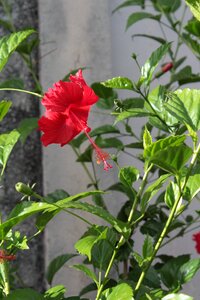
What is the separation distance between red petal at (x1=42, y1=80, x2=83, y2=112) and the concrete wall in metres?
1.05

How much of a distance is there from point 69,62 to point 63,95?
3.63 ft

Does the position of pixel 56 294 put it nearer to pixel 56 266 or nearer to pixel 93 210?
pixel 93 210

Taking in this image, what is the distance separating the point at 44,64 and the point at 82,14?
0.20m

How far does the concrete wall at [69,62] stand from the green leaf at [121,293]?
1096 millimetres

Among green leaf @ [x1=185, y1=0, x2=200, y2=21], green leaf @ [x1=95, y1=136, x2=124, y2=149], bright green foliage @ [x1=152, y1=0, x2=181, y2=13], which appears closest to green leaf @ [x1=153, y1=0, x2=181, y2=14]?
bright green foliage @ [x1=152, y1=0, x2=181, y2=13]

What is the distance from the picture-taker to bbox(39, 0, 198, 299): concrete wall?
2.18 m

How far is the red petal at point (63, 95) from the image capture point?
1.14 meters

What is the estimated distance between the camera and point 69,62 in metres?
2.23

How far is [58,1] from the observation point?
7.33 feet

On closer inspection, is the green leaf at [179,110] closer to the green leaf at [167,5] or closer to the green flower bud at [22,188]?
the green flower bud at [22,188]

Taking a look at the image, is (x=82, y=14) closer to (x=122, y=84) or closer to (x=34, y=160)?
(x=34, y=160)

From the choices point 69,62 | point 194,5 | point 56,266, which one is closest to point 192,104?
point 194,5

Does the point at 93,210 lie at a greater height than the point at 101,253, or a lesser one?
greater

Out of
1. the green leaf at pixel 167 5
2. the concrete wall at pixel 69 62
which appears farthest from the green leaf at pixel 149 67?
the concrete wall at pixel 69 62
